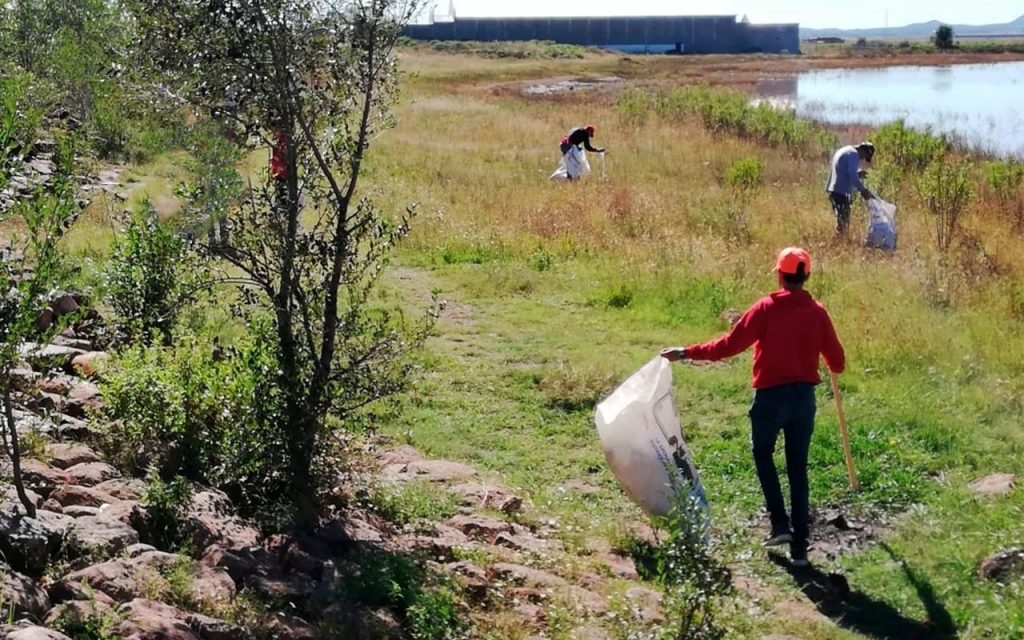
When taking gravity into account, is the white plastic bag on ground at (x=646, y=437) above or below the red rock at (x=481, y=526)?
above

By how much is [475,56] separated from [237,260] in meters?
75.4

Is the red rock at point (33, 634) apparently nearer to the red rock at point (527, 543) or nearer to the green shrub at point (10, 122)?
the green shrub at point (10, 122)

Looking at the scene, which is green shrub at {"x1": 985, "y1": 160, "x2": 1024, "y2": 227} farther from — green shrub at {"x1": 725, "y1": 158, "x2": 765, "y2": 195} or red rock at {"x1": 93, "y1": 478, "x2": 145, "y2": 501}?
red rock at {"x1": 93, "y1": 478, "x2": 145, "y2": 501}

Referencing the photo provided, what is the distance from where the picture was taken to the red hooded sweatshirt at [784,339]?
544cm

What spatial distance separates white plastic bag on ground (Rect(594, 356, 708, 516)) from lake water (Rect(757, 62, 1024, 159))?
1942 centimetres

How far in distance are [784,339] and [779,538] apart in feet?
3.52

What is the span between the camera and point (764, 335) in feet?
18.0

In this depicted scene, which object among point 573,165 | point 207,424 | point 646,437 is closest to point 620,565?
point 646,437

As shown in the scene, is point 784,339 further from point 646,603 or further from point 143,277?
point 143,277

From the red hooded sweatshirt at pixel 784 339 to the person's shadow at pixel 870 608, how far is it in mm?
990

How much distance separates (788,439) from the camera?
5.64 metres

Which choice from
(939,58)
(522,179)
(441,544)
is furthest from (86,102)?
(939,58)

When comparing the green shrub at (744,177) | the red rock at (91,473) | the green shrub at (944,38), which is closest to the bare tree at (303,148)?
the red rock at (91,473)

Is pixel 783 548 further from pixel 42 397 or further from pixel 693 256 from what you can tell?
pixel 693 256
